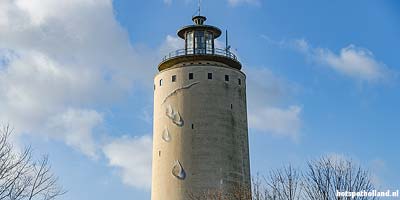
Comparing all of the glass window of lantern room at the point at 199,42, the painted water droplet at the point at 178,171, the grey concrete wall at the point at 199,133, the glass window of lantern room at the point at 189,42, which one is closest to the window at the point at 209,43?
the glass window of lantern room at the point at 199,42

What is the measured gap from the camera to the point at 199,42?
4691 centimetres

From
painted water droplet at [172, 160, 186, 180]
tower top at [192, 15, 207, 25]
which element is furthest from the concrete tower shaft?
tower top at [192, 15, 207, 25]

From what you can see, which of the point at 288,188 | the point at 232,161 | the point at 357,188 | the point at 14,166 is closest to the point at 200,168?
the point at 232,161

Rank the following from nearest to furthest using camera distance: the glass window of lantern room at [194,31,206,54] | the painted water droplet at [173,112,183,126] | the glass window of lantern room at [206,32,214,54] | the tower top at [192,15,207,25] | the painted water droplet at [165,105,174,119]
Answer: the painted water droplet at [173,112,183,126], the painted water droplet at [165,105,174,119], the glass window of lantern room at [206,32,214,54], the glass window of lantern room at [194,31,206,54], the tower top at [192,15,207,25]

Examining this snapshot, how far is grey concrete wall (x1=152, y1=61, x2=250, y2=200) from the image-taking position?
4203 centimetres

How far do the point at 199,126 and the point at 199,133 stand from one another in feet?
1.56

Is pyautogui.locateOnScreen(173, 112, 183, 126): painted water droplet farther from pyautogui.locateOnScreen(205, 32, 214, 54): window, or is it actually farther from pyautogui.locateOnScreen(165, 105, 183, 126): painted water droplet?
pyautogui.locateOnScreen(205, 32, 214, 54): window

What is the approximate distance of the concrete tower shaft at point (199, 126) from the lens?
42062mm

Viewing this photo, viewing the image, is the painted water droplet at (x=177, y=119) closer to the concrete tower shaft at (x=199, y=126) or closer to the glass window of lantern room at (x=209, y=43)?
the concrete tower shaft at (x=199, y=126)

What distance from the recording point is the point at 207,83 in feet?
145

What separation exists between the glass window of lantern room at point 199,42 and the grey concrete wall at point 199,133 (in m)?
1.74

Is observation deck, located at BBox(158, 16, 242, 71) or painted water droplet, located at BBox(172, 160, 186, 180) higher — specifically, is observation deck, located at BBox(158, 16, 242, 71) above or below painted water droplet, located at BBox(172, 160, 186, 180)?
above

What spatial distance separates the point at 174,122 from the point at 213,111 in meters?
2.62

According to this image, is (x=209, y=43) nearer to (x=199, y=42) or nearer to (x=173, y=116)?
(x=199, y=42)
